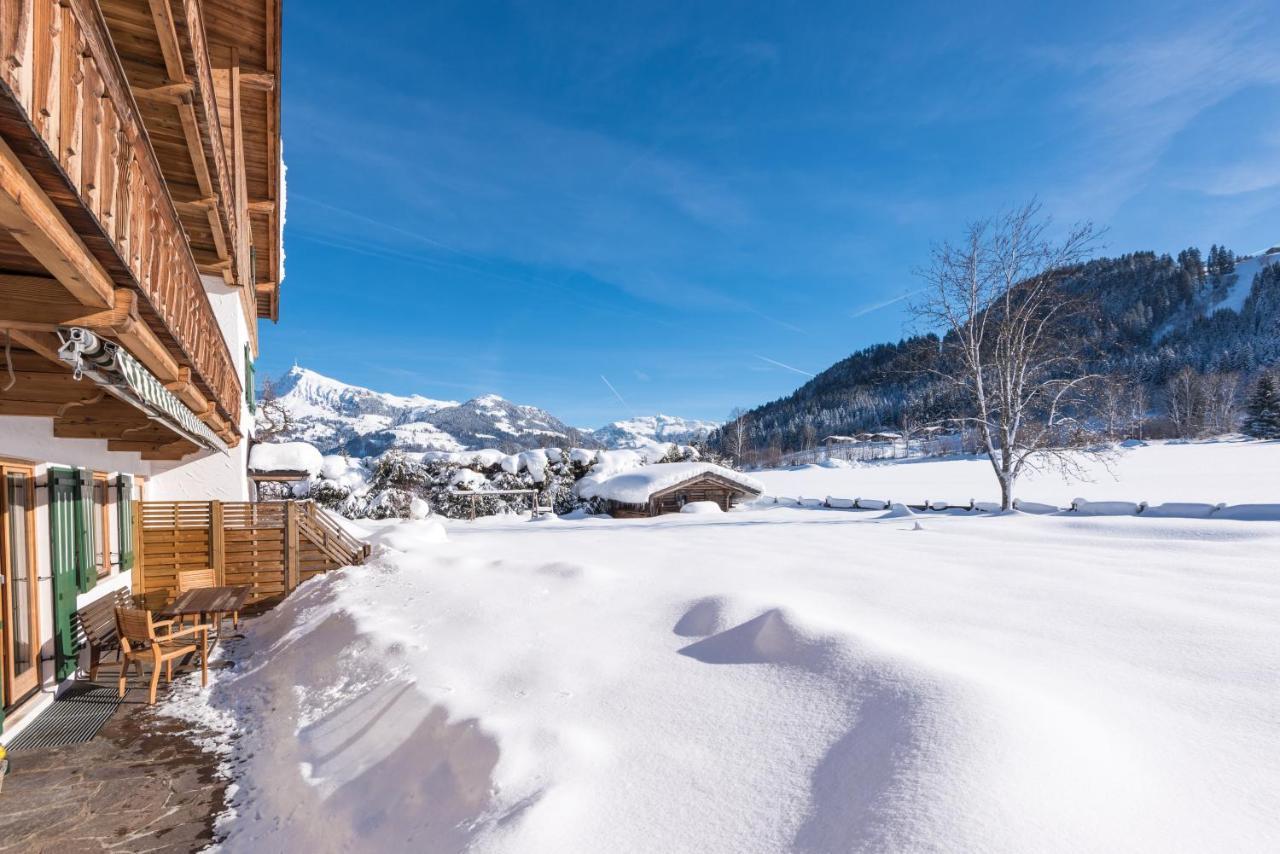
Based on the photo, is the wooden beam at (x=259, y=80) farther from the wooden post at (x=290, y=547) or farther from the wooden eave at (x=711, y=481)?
the wooden eave at (x=711, y=481)

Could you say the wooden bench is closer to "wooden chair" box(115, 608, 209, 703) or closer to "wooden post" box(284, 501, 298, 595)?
"wooden chair" box(115, 608, 209, 703)

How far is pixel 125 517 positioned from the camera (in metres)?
9.98

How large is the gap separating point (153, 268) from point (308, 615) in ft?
25.9

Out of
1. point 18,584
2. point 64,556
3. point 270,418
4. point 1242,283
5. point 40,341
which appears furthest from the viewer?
point 1242,283

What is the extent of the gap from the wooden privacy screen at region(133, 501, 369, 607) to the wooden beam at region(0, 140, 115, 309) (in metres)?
9.66

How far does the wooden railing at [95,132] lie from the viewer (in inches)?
73.8

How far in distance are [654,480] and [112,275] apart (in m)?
27.3

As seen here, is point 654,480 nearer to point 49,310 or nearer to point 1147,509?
point 1147,509

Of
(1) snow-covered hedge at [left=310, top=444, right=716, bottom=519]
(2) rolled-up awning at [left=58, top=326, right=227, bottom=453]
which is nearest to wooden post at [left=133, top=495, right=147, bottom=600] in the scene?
(2) rolled-up awning at [left=58, top=326, right=227, bottom=453]

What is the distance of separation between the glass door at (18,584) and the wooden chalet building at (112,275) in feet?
0.07

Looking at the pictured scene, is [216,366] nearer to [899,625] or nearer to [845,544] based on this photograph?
[899,625]

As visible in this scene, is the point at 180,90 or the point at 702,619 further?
the point at 702,619

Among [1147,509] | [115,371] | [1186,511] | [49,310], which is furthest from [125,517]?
[1147,509]

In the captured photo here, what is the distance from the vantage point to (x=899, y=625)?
6.05m
